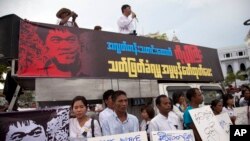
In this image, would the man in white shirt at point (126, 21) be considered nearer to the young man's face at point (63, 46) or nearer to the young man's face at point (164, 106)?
the young man's face at point (63, 46)

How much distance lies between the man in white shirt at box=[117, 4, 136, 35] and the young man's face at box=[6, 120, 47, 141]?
382 cm

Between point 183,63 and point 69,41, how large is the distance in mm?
2910

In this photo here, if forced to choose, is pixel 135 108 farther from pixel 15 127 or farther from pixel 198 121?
pixel 15 127

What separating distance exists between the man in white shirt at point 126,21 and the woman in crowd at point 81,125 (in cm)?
334

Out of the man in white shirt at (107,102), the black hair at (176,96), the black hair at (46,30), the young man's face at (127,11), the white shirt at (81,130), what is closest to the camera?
the white shirt at (81,130)

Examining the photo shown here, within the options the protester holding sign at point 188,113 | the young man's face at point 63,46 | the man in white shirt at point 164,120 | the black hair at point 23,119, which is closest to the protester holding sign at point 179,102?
the protester holding sign at point 188,113

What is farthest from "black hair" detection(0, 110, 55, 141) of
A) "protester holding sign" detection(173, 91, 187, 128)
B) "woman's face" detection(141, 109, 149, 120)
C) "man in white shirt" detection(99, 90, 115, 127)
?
"protester holding sign" detection(173, 91, 187, 128)

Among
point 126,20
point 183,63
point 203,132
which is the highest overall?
point 126,20

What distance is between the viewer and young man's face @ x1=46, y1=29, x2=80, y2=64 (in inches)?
193

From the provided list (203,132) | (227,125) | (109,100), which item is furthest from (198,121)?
(109,100)

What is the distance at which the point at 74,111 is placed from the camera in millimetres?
4219

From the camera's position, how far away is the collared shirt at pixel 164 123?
4535 mm

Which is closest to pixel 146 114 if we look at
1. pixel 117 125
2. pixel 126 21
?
pixel 117 125

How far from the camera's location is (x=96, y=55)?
535 centimetres
